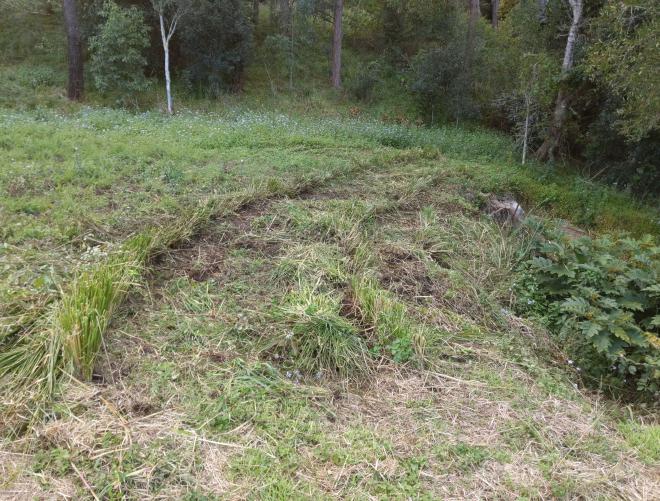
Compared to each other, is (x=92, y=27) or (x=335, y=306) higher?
(x=92, y=27)

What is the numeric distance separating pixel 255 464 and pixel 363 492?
53 cm

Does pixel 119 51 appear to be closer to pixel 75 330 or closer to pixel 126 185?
pixel 126 185

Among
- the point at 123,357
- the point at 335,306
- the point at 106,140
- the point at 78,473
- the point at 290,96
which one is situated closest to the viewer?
the point at 78,473

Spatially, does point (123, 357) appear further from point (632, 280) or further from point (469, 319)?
point (632, 280)

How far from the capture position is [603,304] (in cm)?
390

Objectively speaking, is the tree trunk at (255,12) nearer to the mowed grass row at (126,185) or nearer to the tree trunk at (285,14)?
the tree trunk at (285,14)

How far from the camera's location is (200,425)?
2543 mm

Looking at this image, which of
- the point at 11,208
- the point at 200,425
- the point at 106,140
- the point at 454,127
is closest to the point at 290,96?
the point at 454,127

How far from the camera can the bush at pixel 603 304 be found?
361 centimetres

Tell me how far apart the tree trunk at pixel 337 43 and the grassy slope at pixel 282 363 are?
981 cm

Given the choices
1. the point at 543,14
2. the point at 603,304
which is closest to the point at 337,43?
the point at 543,14

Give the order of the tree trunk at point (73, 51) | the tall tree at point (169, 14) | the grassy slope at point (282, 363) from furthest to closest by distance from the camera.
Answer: the tree trunk at point (73, 51) < the tall tree at point (169, 14) < the grassy slope at point (282, 363)

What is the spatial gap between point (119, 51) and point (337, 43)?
6.47m

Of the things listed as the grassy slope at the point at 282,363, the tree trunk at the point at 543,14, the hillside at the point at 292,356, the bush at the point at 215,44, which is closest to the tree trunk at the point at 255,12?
the bush at the point at 215,44
